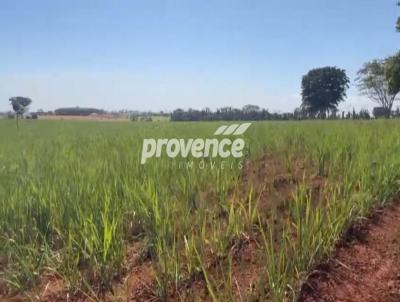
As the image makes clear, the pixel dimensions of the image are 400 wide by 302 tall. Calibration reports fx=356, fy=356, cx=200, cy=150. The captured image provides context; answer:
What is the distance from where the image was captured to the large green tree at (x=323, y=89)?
5666 cm

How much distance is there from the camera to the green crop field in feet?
7.24

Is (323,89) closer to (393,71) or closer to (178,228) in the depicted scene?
(393,71)

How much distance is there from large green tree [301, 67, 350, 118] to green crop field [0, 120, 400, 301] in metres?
56.0

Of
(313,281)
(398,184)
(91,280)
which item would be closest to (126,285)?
(91,280)

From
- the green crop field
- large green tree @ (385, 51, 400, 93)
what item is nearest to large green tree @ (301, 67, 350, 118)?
large green tree @ (385, 51, 400, 93)

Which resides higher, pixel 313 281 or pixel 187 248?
pixel 187 248

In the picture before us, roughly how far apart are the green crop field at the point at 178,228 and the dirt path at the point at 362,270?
0.10 m

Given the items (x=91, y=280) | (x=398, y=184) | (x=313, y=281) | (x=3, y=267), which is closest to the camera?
(x=313, y=281)

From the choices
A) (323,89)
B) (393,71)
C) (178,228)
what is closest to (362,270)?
(178,228)

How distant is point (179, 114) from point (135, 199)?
49129mm

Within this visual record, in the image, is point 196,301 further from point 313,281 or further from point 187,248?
point 313,281

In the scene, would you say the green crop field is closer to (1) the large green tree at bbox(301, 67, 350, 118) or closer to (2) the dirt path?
(2) the dirt path

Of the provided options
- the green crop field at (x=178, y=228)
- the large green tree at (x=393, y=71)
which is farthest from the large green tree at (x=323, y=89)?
the green crop field at (x=178, y=228)

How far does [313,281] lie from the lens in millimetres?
2186
